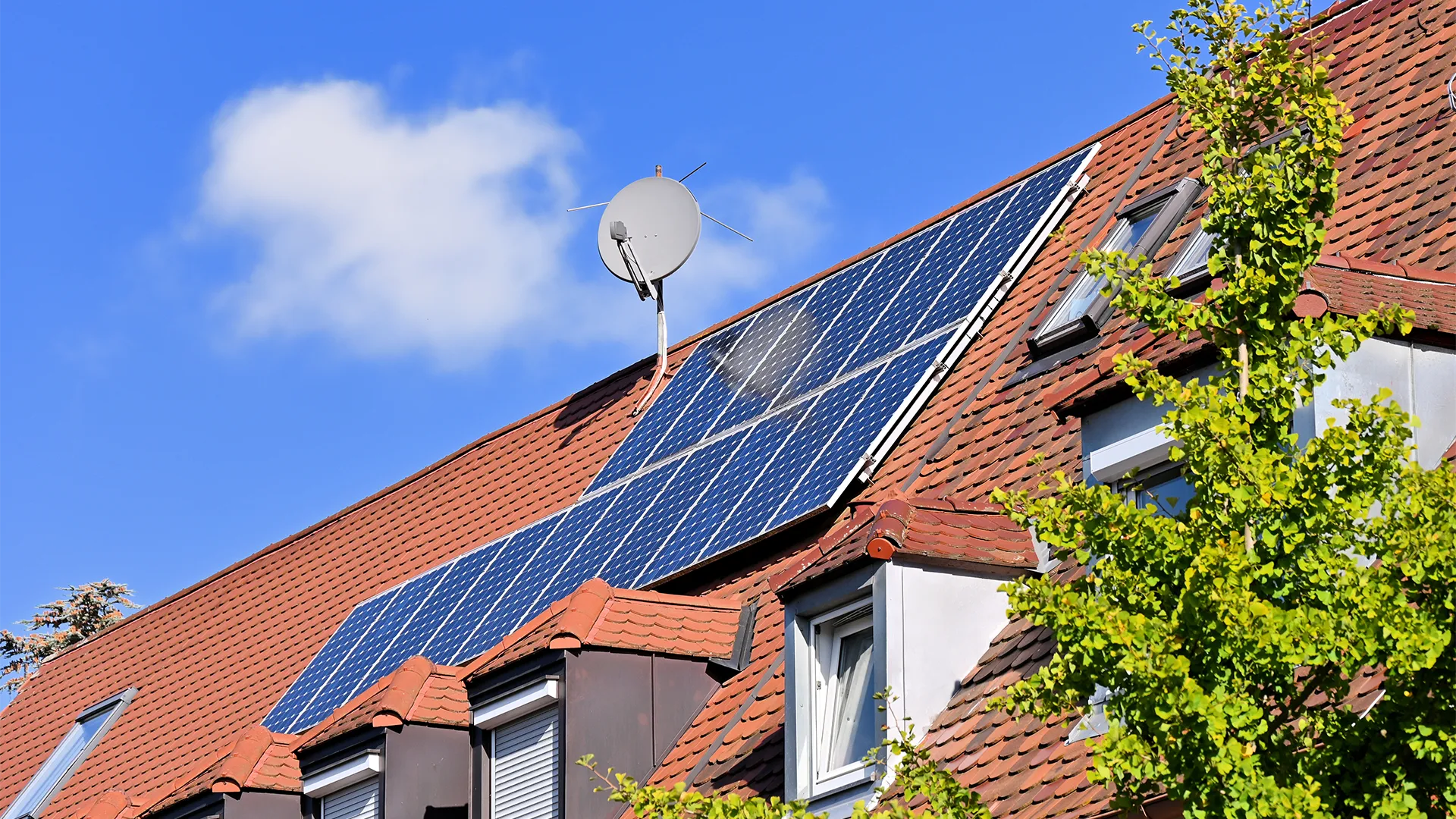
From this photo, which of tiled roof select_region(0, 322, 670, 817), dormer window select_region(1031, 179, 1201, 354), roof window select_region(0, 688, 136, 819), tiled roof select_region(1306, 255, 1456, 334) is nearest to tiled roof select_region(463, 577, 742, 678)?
dormer window select_region(1031, 179, 1201, 354)

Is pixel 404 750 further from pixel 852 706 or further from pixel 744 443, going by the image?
pixel 852 706

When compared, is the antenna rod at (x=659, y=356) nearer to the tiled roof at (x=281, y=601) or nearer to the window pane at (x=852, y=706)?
the tiled roof at (x=281, y=601)

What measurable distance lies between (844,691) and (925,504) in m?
1.25

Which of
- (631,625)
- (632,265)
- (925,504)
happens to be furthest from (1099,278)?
(632,265)

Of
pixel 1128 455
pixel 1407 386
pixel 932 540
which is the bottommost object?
pixel 1407 386

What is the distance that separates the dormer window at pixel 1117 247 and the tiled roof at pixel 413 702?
17.2 feet

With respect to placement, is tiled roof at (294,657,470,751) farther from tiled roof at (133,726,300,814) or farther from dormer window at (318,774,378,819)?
tiled roof at (133,726,300,814)

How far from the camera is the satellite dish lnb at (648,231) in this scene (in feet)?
81.6

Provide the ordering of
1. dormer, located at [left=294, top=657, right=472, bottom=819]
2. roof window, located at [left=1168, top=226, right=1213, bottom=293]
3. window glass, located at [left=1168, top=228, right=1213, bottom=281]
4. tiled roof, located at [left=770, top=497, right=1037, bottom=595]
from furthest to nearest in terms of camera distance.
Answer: dormer, located at [left=294, top=657, right=472, bottom=819]
window glass, located at [left=1168, top=228, right=1213, bottom=281]
roof window, located at [left=1168, top=226, right=1213, bottom=293]
tiled roof, located at [left=770, top=497, right=1037, bottom=595]

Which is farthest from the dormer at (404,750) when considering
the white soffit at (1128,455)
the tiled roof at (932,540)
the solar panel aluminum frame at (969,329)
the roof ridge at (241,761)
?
the white soffit at (1128,455)

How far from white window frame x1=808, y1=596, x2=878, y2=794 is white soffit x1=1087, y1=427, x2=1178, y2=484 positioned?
67.1 inches

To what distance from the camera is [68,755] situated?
27.3m

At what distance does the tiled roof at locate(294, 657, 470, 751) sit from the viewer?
1750 centimetres

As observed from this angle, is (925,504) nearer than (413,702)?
Yes
